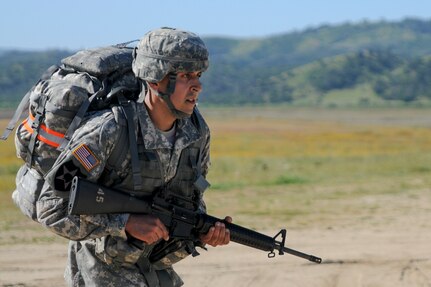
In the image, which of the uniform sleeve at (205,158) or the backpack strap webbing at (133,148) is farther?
the uniform sleeve at (205,158)

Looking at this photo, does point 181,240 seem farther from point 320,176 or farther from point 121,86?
point 320,176

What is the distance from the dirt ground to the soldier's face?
4.26 metres

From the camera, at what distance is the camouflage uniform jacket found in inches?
155

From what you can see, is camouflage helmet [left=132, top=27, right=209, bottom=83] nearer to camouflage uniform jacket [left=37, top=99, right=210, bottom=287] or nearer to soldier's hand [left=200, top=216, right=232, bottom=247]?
camouflage uniform jacket [left=37, top=99, right=210, bottom=287]

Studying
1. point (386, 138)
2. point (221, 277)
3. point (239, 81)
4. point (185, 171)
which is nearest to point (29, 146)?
point (185, 171)

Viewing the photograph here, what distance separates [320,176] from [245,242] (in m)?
15.5

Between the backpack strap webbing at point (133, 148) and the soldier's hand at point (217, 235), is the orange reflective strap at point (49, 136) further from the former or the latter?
the soldier's hand at point (217, 235)

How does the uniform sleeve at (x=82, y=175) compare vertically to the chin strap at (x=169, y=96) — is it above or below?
below

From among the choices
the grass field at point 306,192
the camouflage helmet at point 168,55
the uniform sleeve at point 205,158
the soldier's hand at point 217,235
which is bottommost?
the grass field at point 306,192

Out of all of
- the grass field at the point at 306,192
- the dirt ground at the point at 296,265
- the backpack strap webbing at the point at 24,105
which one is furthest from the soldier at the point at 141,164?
the grass field at the point at 306,192

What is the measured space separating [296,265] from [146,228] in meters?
4.88

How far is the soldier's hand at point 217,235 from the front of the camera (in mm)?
4293

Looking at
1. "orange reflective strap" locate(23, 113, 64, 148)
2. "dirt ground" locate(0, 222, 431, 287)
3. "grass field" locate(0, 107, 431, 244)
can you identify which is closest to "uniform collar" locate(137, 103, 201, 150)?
"orange reflective strap" locate(23, 113, 64, 148)

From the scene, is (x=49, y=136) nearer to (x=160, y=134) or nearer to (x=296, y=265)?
(x=160, y=134)
